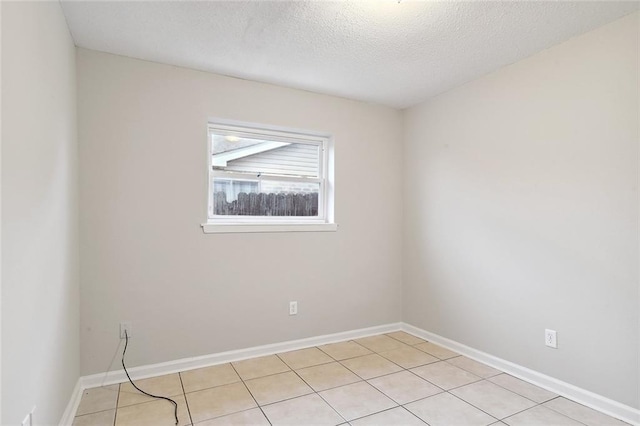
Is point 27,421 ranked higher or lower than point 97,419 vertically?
higher

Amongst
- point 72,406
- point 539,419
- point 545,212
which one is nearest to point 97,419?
point 72,406

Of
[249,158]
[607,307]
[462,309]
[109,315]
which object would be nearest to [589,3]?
[607,307]

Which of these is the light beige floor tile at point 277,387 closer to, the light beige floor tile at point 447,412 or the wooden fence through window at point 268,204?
the light beige floor tile at point 447,412

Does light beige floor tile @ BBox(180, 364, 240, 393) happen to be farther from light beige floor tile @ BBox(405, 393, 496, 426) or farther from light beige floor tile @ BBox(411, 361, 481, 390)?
light beige floor tile @ BBox(411, 361, 481, 390)

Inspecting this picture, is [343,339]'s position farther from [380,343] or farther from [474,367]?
[474,367]

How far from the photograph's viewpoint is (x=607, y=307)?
6.95 feet

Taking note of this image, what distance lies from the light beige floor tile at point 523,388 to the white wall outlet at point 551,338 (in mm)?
303

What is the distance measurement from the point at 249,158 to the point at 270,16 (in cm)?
131

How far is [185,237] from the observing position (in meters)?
2.72

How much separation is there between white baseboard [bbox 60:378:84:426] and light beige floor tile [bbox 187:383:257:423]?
63cm

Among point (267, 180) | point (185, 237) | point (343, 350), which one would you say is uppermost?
point (267, 180)

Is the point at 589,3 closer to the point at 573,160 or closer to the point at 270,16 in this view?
the point at 573,160

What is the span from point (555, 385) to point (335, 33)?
2693mm

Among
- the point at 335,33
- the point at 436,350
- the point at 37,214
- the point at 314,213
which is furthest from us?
the point at 314,213
